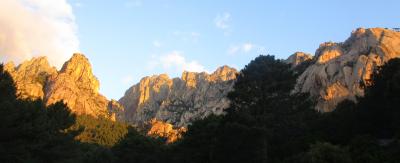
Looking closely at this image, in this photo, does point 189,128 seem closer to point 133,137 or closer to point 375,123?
point 133,137

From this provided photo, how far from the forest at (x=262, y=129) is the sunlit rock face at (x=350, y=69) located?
40565 millimetres

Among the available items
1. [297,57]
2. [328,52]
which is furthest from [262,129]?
[297,57]

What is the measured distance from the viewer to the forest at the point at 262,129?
36.4 metres

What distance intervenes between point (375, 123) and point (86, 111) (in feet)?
509

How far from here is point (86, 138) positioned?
139 meters

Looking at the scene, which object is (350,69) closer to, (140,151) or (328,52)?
(328,52)

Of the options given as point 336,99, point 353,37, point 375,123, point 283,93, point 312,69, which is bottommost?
point 375,123

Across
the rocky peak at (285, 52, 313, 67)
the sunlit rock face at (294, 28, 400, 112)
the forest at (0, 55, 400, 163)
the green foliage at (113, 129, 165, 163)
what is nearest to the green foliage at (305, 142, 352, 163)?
the forest at (0, 55, 400, 163)

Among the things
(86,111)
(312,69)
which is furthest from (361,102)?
(86,111)

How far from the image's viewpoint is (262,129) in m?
40.8

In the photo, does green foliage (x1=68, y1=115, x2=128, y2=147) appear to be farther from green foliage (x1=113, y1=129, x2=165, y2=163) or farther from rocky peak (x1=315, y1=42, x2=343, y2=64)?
green foliage (x1=113, y1=129, x2=165, y2=163)

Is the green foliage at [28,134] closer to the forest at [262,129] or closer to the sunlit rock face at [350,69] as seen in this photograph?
the forest at [262,129]

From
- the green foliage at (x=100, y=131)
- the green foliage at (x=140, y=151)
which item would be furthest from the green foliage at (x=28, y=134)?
the green foliage at (x=100, y=131)

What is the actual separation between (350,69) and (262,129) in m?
69.3
